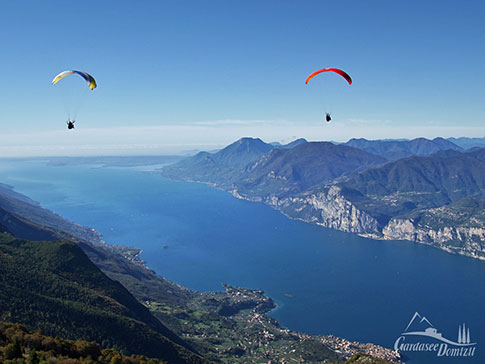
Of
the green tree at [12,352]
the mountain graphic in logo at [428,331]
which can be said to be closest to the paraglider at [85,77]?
the green tree at [12,352]

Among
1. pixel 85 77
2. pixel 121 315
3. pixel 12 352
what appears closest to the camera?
pixel 12 352

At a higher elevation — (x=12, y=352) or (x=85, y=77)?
(x=85, y=77)

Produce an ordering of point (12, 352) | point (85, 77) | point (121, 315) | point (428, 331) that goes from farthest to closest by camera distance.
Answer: point (428, 331) → point (121, 315) → point (85, 77) → point (12, 352)

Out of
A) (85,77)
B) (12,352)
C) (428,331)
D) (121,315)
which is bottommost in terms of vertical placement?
(428,331)

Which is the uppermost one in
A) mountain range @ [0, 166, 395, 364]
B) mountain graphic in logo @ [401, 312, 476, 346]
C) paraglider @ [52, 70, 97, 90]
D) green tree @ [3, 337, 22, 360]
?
paraglider @ [52, 70, 97, 90]

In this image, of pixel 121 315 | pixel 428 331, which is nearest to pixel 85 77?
pixel 121 315

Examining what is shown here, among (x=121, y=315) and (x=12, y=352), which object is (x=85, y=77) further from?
(x=121, y=315)

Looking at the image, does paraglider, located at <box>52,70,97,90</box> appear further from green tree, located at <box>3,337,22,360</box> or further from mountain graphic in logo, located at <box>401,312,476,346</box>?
mountain graphic in logo, located at <box>401,312,476,346</box>

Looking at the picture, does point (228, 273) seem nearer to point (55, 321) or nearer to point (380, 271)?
point (380, 271)

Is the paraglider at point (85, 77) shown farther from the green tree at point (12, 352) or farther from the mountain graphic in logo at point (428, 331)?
the mountain graphic in logo at point (428, 331)

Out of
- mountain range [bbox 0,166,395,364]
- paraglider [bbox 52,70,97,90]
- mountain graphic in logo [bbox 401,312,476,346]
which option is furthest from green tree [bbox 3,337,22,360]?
mountain graphic in logo [bbox 401,312,476,346]
